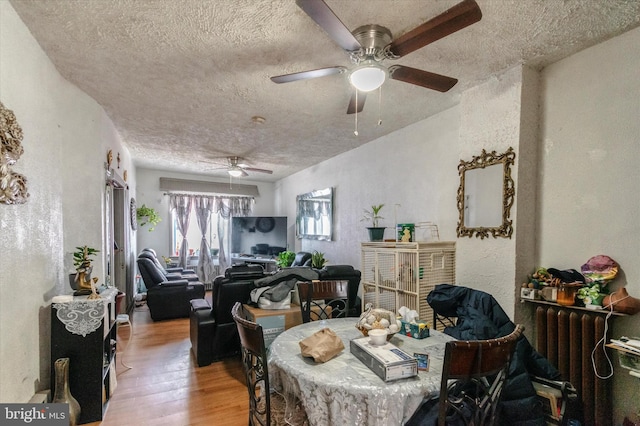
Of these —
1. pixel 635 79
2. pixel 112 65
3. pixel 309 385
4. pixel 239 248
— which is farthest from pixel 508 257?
pixel 239 248

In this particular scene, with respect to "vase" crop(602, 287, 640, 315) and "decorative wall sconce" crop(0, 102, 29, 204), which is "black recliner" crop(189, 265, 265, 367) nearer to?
"decorative wall sconce" crop(0, 102, 29, 204)

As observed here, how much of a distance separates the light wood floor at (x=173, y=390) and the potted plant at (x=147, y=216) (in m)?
3.06

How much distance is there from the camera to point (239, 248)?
6777mm

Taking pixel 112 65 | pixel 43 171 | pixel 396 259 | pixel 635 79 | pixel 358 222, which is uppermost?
pixel 112 65

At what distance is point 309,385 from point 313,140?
Answer: 3305 millimetres

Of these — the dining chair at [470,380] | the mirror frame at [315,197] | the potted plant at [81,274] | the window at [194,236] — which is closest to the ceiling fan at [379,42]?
the dining chair at [470,380]

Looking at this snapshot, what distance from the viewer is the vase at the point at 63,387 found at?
1.94 m

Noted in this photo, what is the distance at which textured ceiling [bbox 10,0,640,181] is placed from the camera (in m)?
1.58

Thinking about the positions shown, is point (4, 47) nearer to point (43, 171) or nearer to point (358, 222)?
point (43, 171)

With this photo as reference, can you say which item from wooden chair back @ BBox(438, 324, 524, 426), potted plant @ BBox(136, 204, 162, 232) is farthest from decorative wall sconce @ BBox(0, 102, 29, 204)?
potted plant @ BBox(136, 204, 162, 232)

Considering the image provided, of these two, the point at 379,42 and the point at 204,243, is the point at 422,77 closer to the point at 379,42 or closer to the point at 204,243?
the point at 379,42

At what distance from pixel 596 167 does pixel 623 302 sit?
83cm

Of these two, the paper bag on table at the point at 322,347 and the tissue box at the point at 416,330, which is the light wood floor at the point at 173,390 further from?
the tissue box at the point at 416,330

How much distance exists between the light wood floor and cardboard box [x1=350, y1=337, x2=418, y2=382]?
4.29 ft
